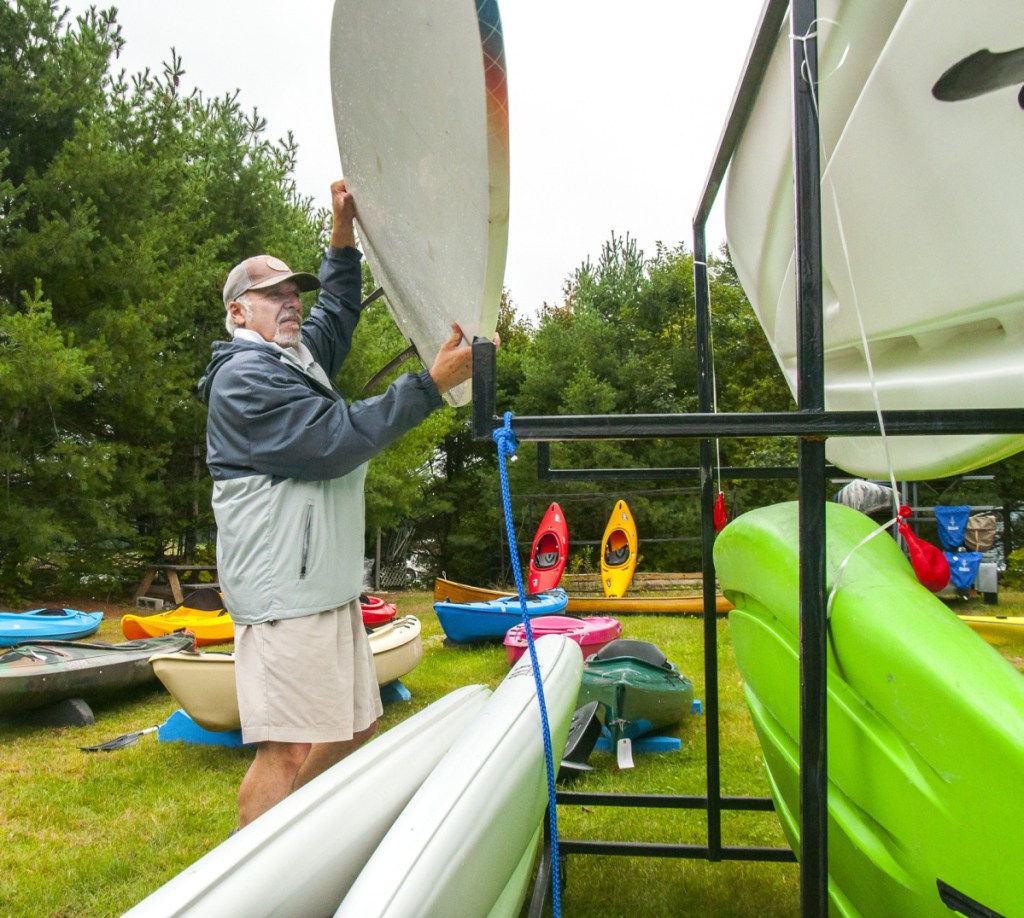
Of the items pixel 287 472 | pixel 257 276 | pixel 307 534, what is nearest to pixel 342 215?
pixel 257 276

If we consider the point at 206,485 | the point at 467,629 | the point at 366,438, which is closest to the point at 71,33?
the point at 206,485

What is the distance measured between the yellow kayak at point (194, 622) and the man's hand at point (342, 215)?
4241 millimetres

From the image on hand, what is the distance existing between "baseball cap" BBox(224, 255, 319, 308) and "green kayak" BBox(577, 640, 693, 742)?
7.01 feet

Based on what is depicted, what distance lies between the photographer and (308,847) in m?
1.07

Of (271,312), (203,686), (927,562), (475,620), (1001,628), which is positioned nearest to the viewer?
(927,562)

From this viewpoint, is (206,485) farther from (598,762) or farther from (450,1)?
(450,1)

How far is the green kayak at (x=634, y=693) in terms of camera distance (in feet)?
11.7

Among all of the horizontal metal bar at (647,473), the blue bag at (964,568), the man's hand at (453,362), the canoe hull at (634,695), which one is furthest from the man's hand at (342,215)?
the blue bag at (964,568)

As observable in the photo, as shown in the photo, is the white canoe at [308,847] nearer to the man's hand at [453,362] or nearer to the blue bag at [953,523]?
the man's hand at [453,362]

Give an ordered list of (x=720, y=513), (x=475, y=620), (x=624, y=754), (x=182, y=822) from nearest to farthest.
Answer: (x=720, y=513)
(x=182, y=822)
(x=624, y=754)
(x=475, y=620)

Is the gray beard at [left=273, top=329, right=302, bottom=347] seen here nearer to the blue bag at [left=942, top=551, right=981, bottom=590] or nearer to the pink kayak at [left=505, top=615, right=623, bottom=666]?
the pink kayak at [left=505, top=615, right=623, bottom=666]

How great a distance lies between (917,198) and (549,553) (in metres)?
9.30

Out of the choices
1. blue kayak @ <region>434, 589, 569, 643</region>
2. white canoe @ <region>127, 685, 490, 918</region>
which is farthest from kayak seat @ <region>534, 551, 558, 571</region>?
white canoe @ <region>127, 685, 490, 918</region>

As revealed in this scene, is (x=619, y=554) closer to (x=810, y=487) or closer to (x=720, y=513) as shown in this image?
(x=720, y=513)
